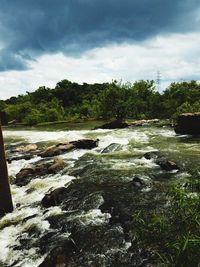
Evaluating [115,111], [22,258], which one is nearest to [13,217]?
[22,258]

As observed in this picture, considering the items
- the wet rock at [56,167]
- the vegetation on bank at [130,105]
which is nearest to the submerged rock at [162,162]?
the wet rock at [56,167]

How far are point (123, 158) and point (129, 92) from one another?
35.4 meters

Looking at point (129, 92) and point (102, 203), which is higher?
point (129, 92)

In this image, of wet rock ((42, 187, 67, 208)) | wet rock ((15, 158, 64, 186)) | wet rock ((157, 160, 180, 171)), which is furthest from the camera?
wet rock ((157, 160, 180, 171))

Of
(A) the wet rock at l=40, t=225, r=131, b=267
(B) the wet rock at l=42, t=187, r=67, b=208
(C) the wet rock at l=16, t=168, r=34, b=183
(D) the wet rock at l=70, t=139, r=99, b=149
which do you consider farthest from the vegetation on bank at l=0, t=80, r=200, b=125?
(A) the wet rock at l=40, t=225, r=131, b=267

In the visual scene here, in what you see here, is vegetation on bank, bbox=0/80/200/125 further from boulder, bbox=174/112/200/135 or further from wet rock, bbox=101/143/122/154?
wet rock, bbox=101/143/122/154

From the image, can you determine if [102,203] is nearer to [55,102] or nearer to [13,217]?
[13,217]

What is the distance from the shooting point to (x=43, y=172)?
47.8 ft

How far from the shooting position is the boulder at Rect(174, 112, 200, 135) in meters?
27.0

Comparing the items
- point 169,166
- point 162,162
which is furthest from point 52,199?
point 162,162

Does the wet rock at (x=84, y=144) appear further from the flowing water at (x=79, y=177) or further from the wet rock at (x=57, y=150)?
the flowing water at (x=79, y=177)

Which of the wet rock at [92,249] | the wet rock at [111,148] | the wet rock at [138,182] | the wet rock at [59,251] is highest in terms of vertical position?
the wet rock at [138,182]

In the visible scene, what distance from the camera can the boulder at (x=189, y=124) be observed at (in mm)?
26995

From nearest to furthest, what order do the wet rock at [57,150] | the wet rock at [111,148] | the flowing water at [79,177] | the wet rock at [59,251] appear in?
the wet rock at [59,251], the flowing water at [79,177], the wet rock at [111,148], the wet rock at [57,150]
